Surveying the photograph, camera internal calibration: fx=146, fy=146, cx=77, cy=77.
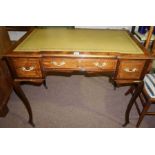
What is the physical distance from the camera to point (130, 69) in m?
1.21

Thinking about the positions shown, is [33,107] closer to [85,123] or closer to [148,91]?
[85,123]

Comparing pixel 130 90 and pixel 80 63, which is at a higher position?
pixel 80 63

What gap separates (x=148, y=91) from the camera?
55.2 inches

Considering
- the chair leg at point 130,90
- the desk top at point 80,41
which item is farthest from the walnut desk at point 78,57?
the chair leg at point 130,90

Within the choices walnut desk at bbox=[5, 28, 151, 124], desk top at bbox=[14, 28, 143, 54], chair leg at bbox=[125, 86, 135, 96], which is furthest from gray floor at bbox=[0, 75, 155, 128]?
desk top at bbox=[14, 28, 143, 54]

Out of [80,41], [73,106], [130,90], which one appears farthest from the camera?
[130,90]

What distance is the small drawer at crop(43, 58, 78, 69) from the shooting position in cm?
118

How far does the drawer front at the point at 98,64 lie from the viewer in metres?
1.17

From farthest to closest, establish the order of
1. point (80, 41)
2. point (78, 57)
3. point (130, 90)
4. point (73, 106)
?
point (130, 90)
point (73, 106)
point (80, 41)
point (78, 57)

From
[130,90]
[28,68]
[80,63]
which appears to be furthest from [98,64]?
[130,90]

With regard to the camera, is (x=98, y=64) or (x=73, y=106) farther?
(x=73, y=106)

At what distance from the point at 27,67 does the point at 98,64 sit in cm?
59

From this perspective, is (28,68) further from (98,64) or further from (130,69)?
(130,69)

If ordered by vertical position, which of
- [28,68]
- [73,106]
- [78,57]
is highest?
[78,57]
